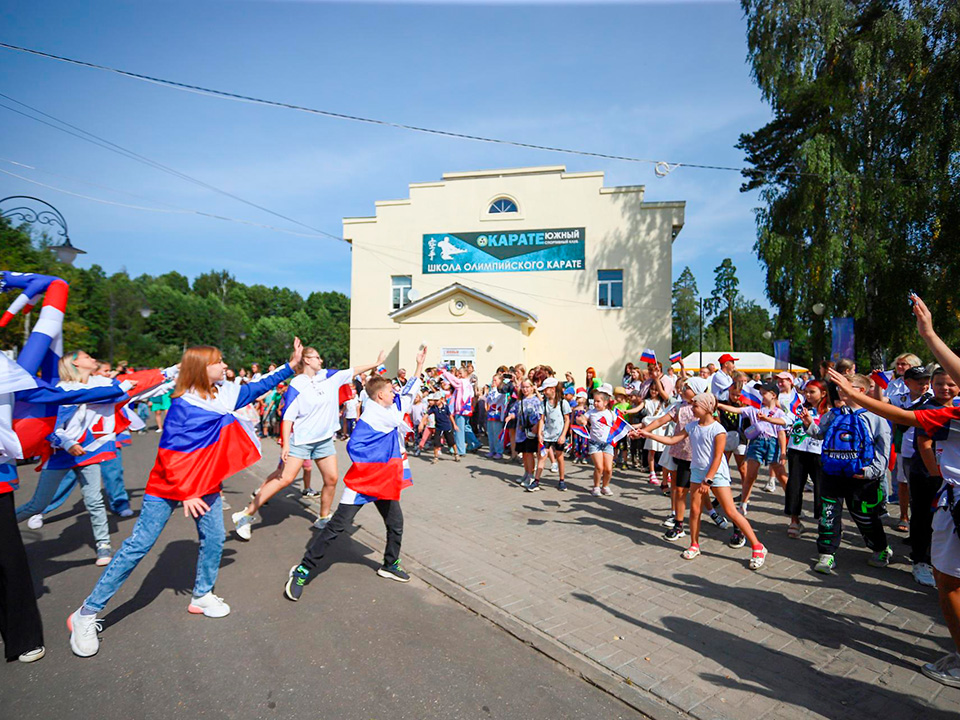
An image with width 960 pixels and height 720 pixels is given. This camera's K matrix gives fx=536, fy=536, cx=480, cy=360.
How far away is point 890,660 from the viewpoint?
3656mm

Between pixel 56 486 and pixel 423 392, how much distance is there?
765 centimetres

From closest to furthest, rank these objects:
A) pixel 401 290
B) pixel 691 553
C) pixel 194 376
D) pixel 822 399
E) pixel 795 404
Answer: pixel 194 376
pixel 691 553
pixel 822 399
pixel 795 404
pixel 401 290

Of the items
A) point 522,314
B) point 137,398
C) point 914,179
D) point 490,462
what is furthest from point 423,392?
point 914,179

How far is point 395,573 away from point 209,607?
156 centimetres

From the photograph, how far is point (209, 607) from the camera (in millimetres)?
4148

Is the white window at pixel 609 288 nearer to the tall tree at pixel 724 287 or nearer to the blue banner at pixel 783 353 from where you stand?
the blue banner at pixel 783 353

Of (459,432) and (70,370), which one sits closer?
(70,370)

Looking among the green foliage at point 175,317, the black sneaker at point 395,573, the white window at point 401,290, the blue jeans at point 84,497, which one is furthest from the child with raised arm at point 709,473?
the white window at point 401,290

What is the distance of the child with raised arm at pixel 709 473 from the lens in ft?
17.4

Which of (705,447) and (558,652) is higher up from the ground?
(705,447)

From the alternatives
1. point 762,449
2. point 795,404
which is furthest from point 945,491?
point 795,404

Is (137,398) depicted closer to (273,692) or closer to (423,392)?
(273,692)

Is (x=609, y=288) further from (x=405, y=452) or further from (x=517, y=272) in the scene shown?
(x=405, y=452)

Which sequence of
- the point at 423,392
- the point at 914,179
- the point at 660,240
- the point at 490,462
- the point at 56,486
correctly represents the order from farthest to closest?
the point at 660,240
the point at 914,179
the point at 423,392
the point at 490,462
the point at 56,486
